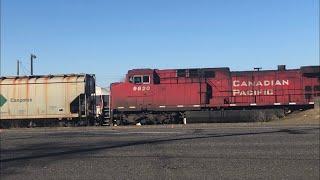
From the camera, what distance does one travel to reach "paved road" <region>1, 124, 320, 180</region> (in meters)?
8.84

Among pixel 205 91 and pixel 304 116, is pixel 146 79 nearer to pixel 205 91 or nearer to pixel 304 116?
pixel 205 91

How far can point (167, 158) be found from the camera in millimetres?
10172

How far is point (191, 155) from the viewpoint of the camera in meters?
10.5

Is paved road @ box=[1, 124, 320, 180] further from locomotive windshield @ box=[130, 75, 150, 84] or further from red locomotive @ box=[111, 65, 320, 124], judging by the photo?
locomotive windshield @ box=[130, 75, 150, 84]

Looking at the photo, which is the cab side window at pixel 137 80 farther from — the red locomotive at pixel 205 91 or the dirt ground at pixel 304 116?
the dirt ground at pixel 304 116

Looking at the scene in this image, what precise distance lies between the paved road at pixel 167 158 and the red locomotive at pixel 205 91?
63.8ft

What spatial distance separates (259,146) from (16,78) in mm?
25480

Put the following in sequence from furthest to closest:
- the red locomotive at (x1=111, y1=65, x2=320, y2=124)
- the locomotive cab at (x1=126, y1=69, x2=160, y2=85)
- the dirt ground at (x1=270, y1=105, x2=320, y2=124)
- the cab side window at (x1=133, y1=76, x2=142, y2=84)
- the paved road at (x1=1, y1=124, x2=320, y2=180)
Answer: the cab side window at (x1=133, y1=76, x2=142, y2=84), the locomotive cab at (x1=126, y1=69, x2=160, y2=85), the red locomotive at (x1=111, y1=65, x2=320, y2=124), the dirt ground at (x1=270, y1=105, x2=320, y2=124), the paved road at (x1=1, y1=124, x2=320, y2=180)

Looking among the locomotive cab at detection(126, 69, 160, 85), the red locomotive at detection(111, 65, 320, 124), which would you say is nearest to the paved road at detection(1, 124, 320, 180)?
the red locomotive at detection(111, 65, 320, 124)

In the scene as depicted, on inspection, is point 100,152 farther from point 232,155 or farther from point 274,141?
point 274,141

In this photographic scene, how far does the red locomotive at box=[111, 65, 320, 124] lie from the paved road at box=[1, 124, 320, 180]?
19.4 metres

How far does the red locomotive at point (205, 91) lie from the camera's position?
3216 centimetres

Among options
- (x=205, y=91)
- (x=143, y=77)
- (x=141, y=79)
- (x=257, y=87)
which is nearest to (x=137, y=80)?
(x=141, y=79)

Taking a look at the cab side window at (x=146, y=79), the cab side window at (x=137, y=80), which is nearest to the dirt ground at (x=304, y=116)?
the cab side window at (x=146, y=79)
